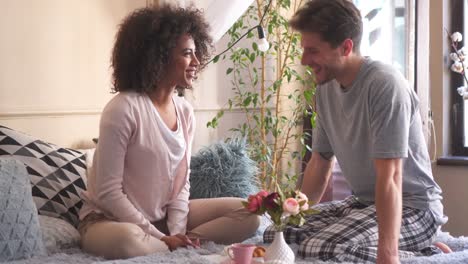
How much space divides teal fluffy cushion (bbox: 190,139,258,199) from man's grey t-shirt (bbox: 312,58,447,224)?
62 cm

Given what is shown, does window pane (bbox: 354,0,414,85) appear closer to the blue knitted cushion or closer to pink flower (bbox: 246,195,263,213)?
pink flower (bbox: 246,195,263,213)

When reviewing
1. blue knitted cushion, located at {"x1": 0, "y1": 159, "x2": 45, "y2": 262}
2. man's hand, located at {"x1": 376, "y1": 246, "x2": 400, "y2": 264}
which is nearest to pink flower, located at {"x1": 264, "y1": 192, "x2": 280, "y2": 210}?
man's hand, located at {"x1": 376, "y1": 246, "x2": 400, "y2": 264}

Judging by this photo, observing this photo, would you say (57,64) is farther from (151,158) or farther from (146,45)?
(151,158)

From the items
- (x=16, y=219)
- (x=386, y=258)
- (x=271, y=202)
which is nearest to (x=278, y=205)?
(x=271, y=202)

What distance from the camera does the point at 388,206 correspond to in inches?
74.9

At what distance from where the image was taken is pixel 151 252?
7.03ft

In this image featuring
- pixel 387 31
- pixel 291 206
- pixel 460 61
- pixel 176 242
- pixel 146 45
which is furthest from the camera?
pixel 387 31

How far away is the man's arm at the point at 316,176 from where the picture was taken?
95.0 inches

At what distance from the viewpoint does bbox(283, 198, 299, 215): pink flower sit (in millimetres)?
1690

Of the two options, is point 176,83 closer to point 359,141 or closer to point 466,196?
point 359,141

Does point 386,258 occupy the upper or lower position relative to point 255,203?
lower

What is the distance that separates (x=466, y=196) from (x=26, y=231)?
2.34 m

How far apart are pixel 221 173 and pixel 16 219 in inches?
39.2

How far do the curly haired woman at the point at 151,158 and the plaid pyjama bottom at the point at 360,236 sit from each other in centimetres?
39
